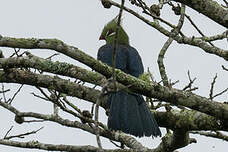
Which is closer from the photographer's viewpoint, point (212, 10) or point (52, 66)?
point (212, 10)

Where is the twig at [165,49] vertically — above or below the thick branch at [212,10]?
below

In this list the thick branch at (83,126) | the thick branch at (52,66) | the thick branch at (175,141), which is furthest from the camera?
the thick branch at (83,126)

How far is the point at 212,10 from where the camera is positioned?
11.1 feet

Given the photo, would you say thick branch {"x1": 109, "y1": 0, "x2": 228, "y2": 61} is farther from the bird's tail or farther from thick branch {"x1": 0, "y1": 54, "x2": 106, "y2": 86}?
thick branch {"x1": 0, "y1": 54, "x2": 106, "y2": 86}

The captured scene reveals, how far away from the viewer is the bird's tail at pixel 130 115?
4.65m

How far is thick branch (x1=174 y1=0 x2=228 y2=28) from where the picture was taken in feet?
11.0

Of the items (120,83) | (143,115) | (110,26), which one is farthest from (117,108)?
(110,26)

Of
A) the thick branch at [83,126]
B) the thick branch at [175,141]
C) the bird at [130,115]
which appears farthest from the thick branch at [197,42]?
the thick branch at [83,126]

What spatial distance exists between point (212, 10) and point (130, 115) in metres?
1.91

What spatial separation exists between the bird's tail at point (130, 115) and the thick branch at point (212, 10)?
131 cm

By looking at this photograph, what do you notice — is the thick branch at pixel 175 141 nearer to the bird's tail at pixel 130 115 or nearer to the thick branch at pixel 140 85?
the bird's tail at pixel 130 115

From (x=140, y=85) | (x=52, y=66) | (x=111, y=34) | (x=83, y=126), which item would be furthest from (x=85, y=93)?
(x=111, y=34)

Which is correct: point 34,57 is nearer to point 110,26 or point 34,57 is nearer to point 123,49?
point 123,49

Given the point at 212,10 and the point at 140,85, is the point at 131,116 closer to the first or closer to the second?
the point at 140,85
